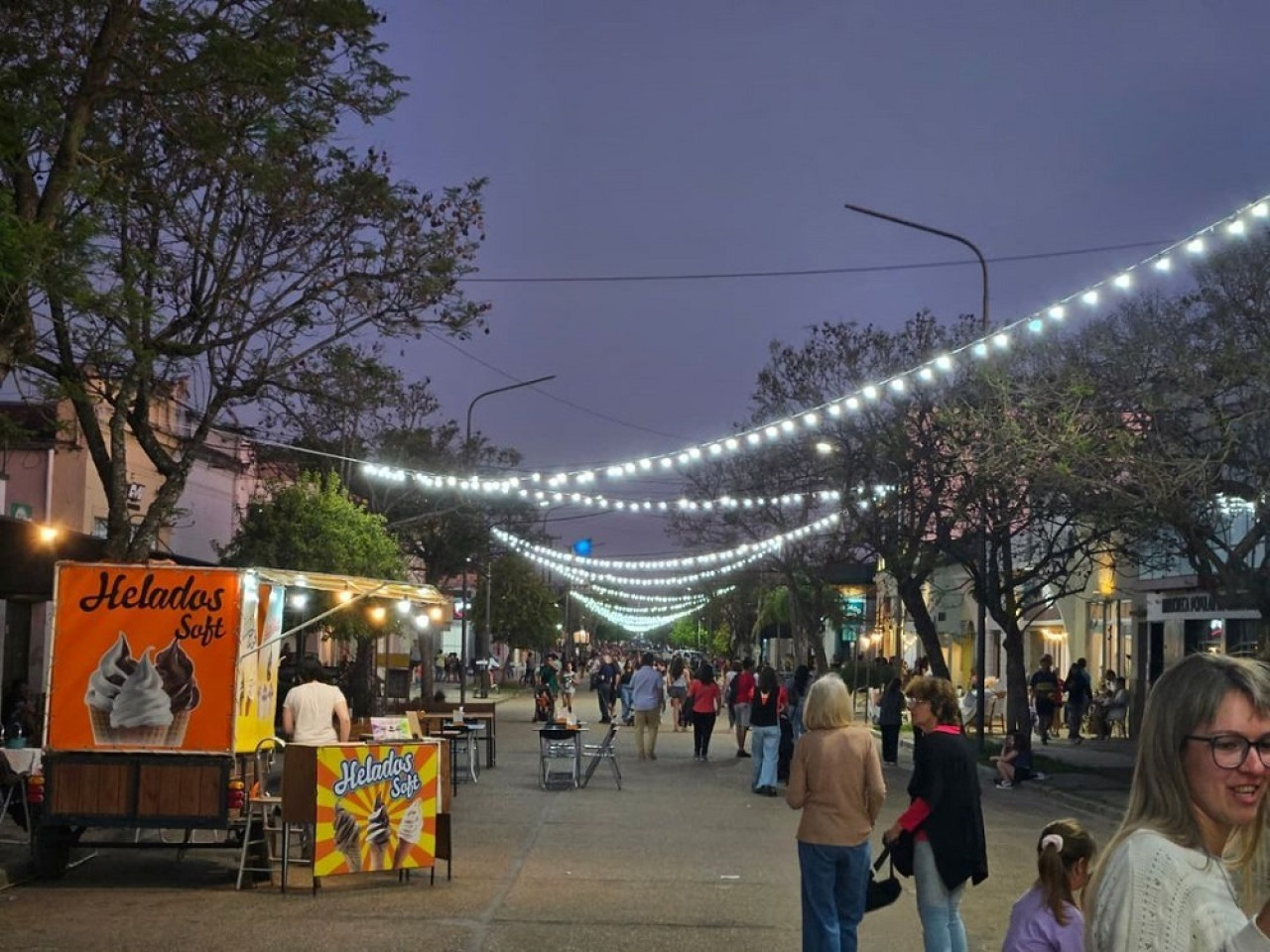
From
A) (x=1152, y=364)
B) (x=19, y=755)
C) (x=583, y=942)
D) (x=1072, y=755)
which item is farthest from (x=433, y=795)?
(x=1072, y=755)

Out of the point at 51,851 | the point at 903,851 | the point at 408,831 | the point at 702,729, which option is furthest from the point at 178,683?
the point at 702,729

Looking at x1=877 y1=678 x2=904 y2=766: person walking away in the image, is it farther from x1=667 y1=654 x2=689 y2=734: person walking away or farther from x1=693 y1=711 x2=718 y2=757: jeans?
x1=667 y1=654 x2=689 y2=734: person walking away

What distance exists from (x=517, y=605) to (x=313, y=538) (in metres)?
43.1

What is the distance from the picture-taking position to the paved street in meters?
10.6

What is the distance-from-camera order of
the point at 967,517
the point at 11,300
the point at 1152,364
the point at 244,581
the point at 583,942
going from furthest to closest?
the point at 967,517, the point at 1152,364, the point at 244,581, the point at 11,300, the point at 583,942

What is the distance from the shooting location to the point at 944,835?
8.07 m

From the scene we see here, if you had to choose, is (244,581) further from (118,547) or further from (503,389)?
(503,389)

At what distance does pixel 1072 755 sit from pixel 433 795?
22.0 metres

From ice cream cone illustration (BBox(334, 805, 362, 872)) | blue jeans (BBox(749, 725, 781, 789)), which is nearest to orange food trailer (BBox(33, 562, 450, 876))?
ice cream cone illustration (BBox(334, 805, 362, 872))

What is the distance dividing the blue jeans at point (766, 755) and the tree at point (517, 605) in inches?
1915

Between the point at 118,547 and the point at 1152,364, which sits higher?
the point at 1152,364

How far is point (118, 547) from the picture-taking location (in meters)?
19.1

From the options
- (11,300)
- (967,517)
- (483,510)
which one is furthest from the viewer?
(483,510)

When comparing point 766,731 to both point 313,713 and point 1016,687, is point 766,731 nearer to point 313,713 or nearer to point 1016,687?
point 1016,687
